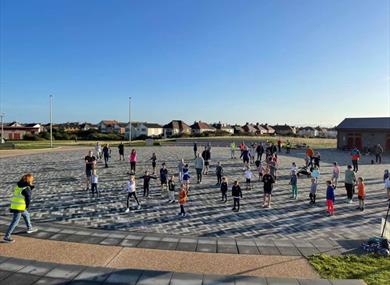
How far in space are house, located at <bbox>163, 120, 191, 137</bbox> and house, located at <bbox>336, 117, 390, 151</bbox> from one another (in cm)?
6707

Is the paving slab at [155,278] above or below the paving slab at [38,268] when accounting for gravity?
below

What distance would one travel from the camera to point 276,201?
1404cm

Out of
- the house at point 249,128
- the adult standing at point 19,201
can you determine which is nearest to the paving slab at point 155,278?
the adult standing at point 19,201

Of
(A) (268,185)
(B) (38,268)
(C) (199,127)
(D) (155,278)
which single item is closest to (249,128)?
(C) (199,127)

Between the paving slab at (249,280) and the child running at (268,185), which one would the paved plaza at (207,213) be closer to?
the child running at (268,185)

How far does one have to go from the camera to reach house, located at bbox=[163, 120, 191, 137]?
10812 cm

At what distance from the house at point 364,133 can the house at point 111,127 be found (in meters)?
85.5

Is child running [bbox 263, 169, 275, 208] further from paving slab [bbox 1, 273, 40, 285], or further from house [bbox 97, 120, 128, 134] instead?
house [bbox 97, 120, 128, 134]

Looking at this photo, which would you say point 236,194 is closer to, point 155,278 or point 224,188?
point 224,188

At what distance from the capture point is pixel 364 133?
41281 millimetres

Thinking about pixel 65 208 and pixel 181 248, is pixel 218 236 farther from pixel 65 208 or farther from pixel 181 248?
pixel 65 208

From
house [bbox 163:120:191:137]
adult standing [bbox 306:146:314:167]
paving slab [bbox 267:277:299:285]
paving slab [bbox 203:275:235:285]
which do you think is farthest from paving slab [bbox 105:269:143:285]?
house [bbox 163:120:191:137]

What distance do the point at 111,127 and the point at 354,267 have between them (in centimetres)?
12161

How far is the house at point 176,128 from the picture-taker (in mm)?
108125
